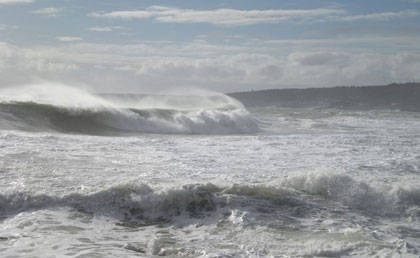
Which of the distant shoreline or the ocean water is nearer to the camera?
the ocean water

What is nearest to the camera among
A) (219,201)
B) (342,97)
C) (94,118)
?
(219,201)

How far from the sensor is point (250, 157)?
9391 millimetres

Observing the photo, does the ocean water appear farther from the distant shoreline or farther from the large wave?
the distant shoreline

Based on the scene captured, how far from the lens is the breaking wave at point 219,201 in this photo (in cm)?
561

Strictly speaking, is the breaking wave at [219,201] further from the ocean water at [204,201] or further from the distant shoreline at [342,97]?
the distant shoreline at [342,97]

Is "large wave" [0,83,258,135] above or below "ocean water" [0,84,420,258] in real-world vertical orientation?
above

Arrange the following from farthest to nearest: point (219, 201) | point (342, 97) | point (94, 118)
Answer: point (342, 97), point (94, 118), point (219, 201)

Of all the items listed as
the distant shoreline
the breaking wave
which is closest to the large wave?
the breaking wave

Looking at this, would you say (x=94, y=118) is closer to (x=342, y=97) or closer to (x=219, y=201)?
(x=219, y=201)

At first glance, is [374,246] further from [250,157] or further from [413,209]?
[250,157]

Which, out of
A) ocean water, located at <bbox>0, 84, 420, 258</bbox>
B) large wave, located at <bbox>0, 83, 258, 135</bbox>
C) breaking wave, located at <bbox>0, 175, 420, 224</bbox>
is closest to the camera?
ocean water, located at <bbox>0, 84, 420, 258</bbox>

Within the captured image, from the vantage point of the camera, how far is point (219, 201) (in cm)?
585

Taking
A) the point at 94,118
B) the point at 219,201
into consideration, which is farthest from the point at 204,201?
the point at 94,118

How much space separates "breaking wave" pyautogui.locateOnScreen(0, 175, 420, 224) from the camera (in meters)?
5.61
